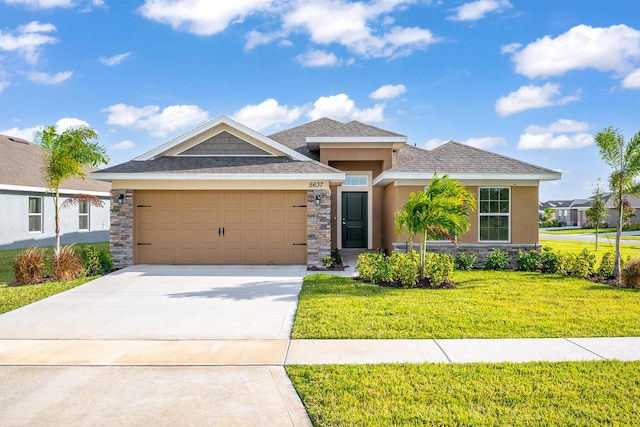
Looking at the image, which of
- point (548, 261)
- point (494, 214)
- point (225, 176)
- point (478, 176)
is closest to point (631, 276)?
point (548, 261)

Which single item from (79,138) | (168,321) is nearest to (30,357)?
(168,321)

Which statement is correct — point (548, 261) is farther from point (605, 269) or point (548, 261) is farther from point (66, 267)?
point (66, 267)

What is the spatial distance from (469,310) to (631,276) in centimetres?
517

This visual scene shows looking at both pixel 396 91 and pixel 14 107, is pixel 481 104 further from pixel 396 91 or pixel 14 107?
pixel 14 107

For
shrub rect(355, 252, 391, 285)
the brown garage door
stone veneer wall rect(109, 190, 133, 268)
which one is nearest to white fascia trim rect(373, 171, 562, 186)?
the brown garage door

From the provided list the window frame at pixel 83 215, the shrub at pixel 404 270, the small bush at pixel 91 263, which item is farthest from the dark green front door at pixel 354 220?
the window frame at pixel 83 215

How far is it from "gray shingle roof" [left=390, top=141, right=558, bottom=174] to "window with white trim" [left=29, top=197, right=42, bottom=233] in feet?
55.7

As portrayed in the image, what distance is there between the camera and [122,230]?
14078mm

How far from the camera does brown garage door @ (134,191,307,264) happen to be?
46.7 ft

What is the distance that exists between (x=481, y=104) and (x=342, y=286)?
1086cm

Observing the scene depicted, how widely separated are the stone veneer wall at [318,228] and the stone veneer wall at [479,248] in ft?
7.38

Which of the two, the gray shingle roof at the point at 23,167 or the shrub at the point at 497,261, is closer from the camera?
the shrub at the point at 497,261

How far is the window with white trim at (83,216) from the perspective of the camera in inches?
981

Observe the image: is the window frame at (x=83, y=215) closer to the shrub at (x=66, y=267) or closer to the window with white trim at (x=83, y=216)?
the window with white trim at (x=83, y=216)
